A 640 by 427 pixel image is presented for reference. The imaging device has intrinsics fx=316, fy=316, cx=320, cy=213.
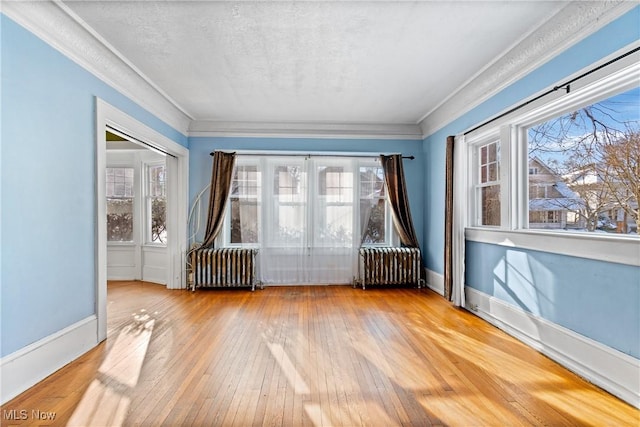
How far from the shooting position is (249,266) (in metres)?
5.16

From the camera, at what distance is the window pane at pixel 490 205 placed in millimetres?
3730

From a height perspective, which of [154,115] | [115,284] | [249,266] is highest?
[154,115]

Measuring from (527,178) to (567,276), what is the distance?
1.10 m

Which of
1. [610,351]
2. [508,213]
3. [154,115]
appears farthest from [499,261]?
[154,115]

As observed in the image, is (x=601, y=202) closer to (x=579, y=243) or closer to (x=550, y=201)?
(x=579, y=243)

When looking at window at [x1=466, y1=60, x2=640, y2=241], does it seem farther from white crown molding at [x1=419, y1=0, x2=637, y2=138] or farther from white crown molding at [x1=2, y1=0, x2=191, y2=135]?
white crown molding at [x1=2, y1=0, x2=191, y2=135]

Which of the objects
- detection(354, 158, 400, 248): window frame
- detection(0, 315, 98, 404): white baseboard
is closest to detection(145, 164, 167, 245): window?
detection(0, 315, 98, 404): white baseboard

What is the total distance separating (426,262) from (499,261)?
1988 mm

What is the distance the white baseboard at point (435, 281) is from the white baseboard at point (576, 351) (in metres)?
1.22

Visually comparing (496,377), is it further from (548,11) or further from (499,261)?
(548,11)

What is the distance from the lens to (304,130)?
17.9ft

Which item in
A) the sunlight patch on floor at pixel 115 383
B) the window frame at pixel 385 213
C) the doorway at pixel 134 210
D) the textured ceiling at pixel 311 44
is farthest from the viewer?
the doorway at pixel 134 210

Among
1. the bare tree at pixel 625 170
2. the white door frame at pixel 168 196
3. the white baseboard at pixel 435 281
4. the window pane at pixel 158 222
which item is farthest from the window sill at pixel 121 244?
the bare tree at pixel 625 170

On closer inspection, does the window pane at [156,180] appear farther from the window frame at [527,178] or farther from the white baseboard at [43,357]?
the window frame at [527,178]
